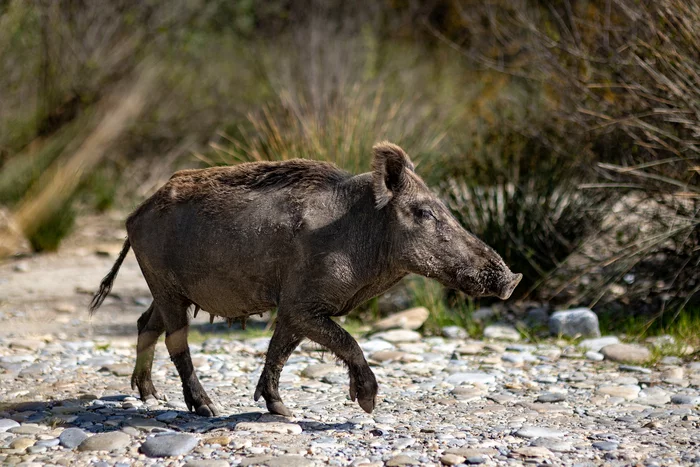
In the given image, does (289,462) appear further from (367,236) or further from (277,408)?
(367,236)

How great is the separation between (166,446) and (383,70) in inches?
476

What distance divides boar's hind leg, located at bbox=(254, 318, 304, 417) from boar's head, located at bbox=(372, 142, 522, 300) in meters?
0.69

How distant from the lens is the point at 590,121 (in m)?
8.23

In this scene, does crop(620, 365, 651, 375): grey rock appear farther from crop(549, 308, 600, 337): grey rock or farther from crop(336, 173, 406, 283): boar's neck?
crop(336, 173, 406, 283): boar's neck

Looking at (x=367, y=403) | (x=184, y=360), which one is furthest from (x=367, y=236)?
(x=184, y=360)

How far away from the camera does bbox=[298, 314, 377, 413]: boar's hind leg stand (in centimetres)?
471

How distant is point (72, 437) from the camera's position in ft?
15.1

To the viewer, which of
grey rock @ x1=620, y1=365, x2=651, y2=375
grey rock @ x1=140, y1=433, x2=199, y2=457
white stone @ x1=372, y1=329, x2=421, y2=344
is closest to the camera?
grey rock @ x1=140, y1=433, x2=199, y2=457

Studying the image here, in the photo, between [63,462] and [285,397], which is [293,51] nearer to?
[285,397]

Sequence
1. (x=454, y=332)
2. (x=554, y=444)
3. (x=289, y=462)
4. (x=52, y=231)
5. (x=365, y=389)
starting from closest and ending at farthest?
(x=289, y=462), (x=554, y=444), (x=365, y=389), (x=454, y=332), (x=52, y=231)

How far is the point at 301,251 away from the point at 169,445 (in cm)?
117

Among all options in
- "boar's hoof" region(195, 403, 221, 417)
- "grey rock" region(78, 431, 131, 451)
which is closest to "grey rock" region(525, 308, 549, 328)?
"boar's hoof" region(195, 403, 221, 417)

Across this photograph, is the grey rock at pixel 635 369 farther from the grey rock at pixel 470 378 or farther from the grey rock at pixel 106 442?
the grey rock at pixel 106 442

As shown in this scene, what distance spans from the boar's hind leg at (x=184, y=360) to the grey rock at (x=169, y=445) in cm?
58
